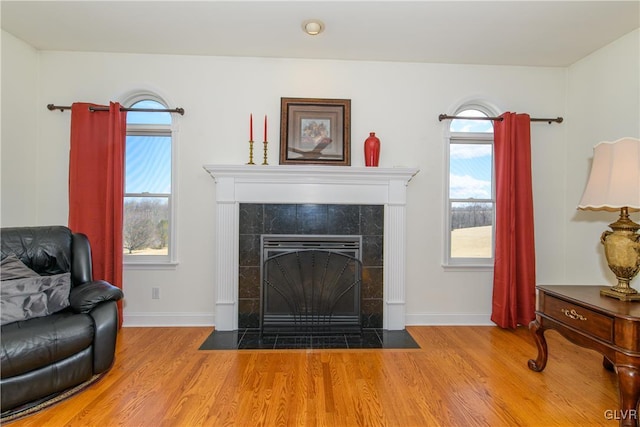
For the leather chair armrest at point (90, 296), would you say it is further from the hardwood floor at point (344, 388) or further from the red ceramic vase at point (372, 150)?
the red ceramic vase at point (372, 150)

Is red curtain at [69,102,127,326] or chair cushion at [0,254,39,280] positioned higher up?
red curtain at [69,102,127,326]

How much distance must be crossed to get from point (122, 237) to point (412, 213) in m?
2.84

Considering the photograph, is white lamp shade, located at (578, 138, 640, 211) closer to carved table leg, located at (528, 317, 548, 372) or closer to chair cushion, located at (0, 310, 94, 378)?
carved table leg, located at (528, 317, 548, 372)

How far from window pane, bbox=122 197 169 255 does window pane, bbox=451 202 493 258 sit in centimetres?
300

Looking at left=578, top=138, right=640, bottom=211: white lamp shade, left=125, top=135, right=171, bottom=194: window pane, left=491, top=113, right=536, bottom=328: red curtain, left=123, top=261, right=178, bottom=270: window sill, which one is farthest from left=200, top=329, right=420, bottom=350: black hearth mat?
left=578, top=138, right=640, bottom=211: white lamp shade

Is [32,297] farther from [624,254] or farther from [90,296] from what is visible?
[624,254]

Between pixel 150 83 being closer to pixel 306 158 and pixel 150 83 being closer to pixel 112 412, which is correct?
pixel 306 158

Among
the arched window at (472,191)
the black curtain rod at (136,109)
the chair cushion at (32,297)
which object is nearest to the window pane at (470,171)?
the arched window at (472,191)

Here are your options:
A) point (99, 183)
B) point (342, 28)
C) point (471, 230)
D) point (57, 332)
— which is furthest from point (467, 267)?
point (99, 183)

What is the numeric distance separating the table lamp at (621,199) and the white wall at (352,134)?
1.39 meters

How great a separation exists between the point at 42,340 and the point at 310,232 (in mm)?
2024

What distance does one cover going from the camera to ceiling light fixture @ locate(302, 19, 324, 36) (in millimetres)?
2555

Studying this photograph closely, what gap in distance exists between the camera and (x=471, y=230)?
338cm

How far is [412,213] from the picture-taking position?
10.7ft
